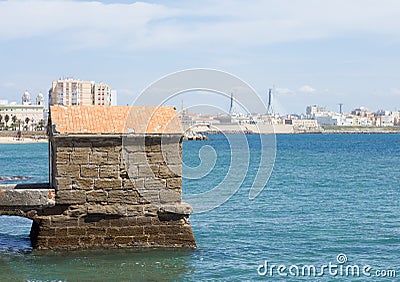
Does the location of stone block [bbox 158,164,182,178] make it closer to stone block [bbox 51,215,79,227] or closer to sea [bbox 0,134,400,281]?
sea [bbox 0,134,400,281]

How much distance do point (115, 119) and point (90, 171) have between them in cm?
126

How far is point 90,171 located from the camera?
14016mm

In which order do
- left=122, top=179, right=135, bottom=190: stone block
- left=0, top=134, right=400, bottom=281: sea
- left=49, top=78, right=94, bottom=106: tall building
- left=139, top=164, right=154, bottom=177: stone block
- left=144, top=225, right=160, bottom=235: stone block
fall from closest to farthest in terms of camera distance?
left=0, top=134, right=400, bottom=281: sea, left=122, top=179, right=135, bottom=190: stone block, left=139, top=164, right=154, bottom=177: stone block, left=144, top=225, right=160, bottom=235: stone block, left=49, top=78, right=94, bottom=106: tall building

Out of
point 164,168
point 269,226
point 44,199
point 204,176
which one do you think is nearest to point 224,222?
point 269,226

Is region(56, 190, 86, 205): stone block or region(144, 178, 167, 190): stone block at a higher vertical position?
region(144, 178, 167, 190): stone block

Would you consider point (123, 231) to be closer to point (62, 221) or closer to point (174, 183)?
point (62, 221)

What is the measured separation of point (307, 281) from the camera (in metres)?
13.2

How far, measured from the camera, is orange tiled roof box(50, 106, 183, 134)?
1408 centimetres

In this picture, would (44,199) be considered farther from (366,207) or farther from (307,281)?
(366,207)

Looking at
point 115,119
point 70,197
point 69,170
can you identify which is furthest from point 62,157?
point 115,119

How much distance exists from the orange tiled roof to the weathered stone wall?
187mm

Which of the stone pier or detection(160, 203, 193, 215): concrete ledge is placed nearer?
the stone pier

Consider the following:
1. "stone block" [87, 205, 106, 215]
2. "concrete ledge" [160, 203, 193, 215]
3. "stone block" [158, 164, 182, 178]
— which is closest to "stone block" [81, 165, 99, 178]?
"stone block" [87, 205, 106, 215]

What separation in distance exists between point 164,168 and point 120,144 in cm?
107
